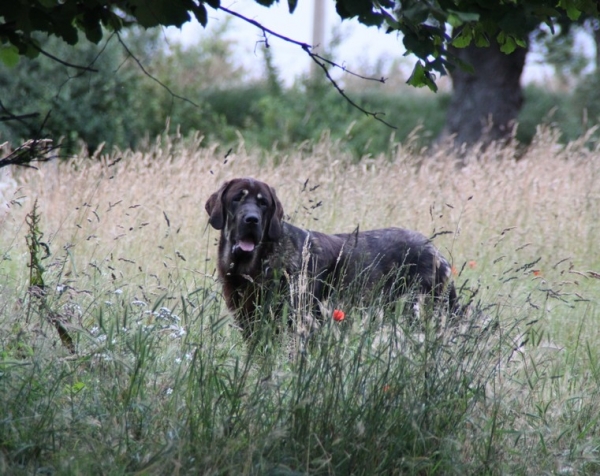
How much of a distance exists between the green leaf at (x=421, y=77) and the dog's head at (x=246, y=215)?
1803mm

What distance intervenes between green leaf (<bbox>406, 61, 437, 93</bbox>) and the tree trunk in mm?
11941

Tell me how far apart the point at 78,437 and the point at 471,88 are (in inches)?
549

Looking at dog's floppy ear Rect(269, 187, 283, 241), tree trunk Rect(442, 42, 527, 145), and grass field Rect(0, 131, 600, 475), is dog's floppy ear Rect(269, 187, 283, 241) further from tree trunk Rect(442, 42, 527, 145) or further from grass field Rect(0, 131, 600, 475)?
tree trunk Rect(442, 42, 527, 145)

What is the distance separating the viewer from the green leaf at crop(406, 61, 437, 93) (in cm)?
413

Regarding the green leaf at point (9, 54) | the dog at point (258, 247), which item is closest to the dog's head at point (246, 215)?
the dog at point (258, 247)

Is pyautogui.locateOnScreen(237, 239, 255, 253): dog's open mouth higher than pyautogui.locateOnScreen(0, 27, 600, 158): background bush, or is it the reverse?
pyautogui.locateOnScreen(0, 27, 600, 158): background bush

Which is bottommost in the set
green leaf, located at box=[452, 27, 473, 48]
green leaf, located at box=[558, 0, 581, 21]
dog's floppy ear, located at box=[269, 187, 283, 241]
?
dog's floppy ear, located at box=[269, 187, 283, 241]

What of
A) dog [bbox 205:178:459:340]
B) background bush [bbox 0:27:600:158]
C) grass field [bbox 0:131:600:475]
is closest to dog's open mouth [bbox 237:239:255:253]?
dog [bbox 205:178:459:340]

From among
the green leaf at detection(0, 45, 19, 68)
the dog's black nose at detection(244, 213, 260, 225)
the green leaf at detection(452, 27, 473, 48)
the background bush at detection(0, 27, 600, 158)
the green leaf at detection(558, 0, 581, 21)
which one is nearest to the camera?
the green leaf at detection(0, 45, 19, 68)

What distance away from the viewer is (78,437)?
3.56 meters

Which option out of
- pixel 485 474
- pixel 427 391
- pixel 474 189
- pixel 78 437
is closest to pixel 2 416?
pixel 78 437

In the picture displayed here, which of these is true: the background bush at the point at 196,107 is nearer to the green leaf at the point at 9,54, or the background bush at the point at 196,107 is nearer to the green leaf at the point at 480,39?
the green leaf at the point at 480,39

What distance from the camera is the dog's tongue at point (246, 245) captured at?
18.7 feet

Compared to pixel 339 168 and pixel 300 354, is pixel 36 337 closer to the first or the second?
pixel 300 354
